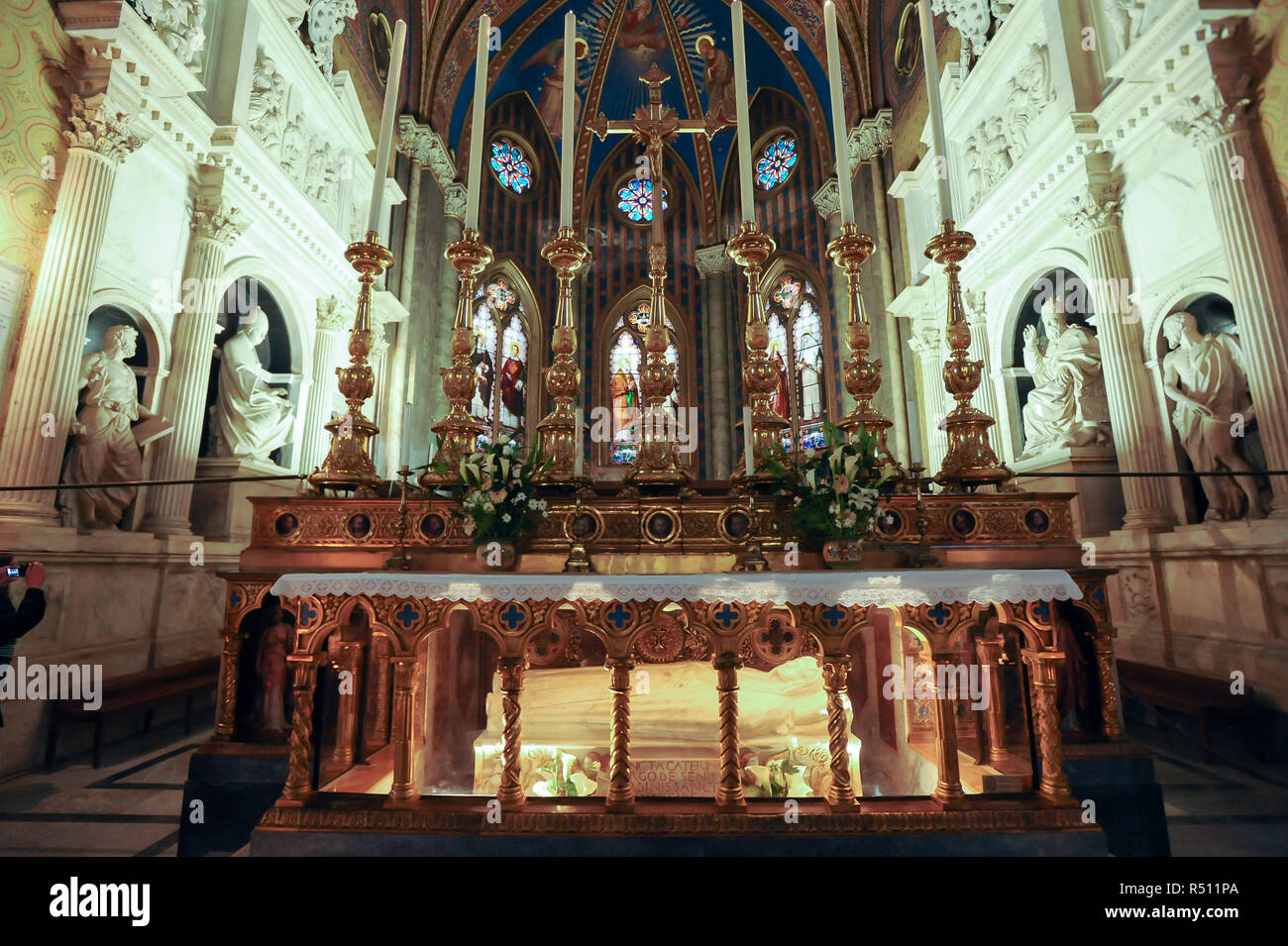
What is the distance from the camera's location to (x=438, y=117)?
12797 mm

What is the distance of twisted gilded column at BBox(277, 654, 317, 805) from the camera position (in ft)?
9.33

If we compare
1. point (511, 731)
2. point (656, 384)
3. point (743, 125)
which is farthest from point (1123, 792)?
point (743, 125)

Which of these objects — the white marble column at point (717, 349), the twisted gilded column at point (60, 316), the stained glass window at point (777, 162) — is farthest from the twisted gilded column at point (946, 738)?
the stained glass window at point (777, 162)

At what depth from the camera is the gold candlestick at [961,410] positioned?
131 inches

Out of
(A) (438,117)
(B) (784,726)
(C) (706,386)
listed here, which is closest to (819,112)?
(C) (706,386)

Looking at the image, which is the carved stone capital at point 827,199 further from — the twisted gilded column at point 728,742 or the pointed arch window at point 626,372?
the twisted gilded column at point 728,742

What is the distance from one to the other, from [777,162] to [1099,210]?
11.2 m

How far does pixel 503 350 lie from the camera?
15.7m

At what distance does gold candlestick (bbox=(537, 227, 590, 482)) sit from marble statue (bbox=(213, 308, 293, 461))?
570 cm

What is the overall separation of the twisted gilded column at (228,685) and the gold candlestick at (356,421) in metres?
0.87

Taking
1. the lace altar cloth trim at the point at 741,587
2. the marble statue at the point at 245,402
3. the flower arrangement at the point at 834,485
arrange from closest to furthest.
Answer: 1. the lace altar cloth trim at the point at 741,587
2. the flower arrangement at the point at 834,485
3. the marble statue at the point at 245,402

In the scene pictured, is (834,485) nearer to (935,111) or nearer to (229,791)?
(935,111)

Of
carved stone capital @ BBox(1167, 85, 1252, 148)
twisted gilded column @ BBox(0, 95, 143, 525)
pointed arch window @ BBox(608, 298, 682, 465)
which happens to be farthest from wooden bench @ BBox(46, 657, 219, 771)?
pointed arch window @ BBox(608, 298, 682, 465)

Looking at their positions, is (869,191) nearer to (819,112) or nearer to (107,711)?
(819,112)
